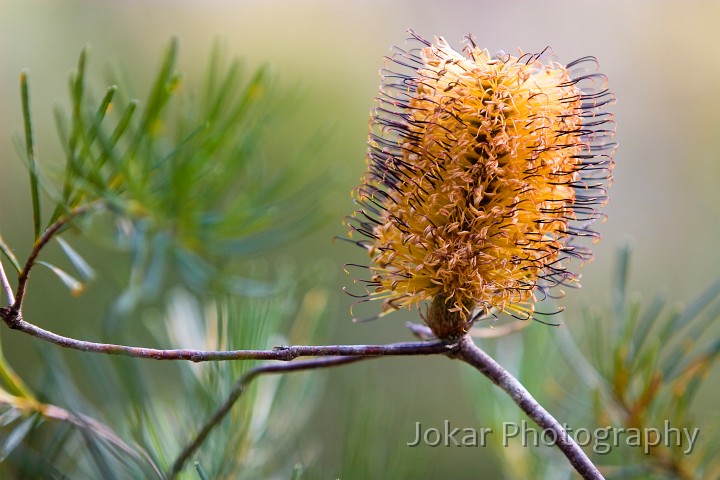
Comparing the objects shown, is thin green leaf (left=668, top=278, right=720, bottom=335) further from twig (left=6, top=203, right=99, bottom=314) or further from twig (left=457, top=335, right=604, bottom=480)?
twig (left=6, top=203, right=99, bottom=314)

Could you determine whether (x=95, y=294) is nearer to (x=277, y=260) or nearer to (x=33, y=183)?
(x=277, y=260)

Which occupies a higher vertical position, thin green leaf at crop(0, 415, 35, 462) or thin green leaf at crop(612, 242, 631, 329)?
thin green leaf at crop(612, 242, 631, 329)

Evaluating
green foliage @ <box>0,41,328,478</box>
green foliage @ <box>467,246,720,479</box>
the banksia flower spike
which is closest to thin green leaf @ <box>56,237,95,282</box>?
green foliage @ <box>0,41,328,478</box>

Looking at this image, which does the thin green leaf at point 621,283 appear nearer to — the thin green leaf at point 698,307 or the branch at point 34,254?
the thin green leaf at point 698,307

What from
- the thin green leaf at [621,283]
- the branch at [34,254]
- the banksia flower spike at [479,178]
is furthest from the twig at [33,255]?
the thin green leaf at [621,283]

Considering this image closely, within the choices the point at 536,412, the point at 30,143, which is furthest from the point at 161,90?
the point at 536,412

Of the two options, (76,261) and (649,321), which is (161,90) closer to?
(76,261)
